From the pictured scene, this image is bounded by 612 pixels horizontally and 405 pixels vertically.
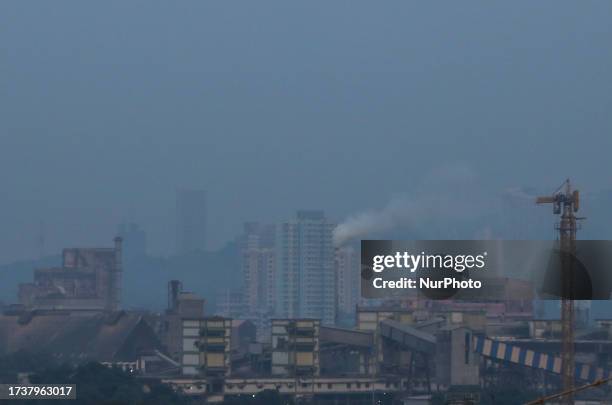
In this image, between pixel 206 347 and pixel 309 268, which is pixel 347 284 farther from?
pixel 206 347

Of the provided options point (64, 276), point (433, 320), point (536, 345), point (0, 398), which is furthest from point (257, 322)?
point (0, 398)

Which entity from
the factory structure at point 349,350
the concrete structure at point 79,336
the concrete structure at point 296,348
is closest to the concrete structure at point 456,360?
the factory structure at point 349,350

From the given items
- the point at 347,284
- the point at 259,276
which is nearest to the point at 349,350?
the point at 347,284

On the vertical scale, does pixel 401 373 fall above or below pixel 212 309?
below

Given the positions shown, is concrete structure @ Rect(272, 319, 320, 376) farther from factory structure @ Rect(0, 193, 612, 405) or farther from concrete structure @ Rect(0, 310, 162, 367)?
concrete structure @ Rect(0, 310, 162, 367)

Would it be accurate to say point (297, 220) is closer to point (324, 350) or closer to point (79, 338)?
point (79, 338)

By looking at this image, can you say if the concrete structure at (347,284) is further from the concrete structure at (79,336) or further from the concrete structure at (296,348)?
the concrete structure at (296,348)
